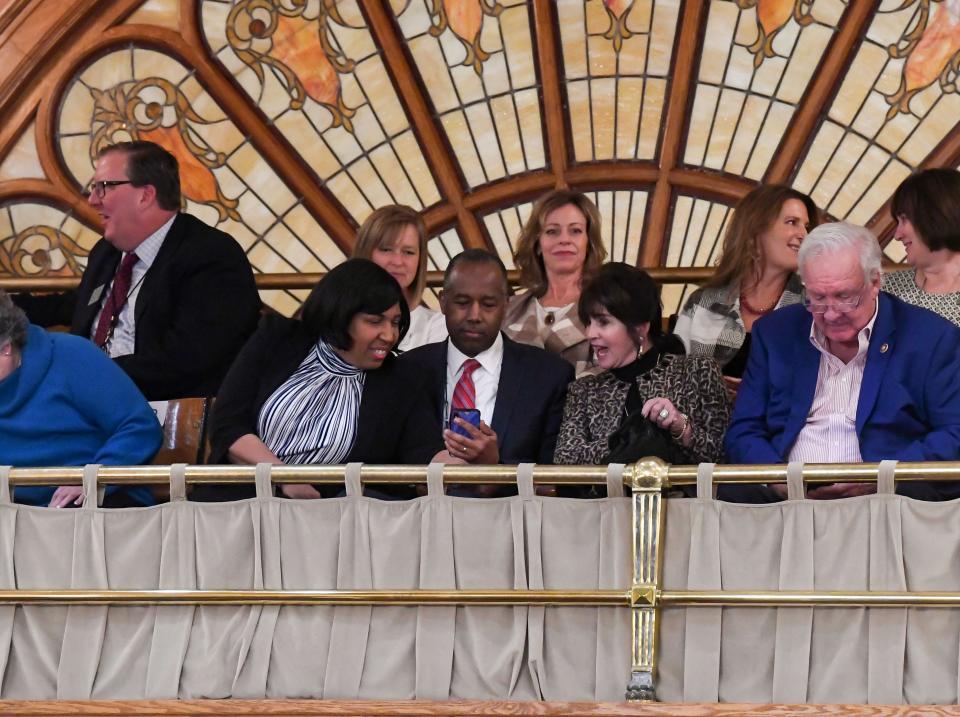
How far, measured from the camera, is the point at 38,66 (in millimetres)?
8992

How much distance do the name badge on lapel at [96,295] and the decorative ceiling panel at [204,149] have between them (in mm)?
2797

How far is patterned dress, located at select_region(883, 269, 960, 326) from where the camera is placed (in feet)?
18.4

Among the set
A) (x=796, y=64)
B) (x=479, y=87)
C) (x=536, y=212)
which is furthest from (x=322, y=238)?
(x=536, y=212)

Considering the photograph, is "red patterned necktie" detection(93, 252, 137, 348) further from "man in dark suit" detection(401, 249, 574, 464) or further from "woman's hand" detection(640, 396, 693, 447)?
"woman's hand" detection(640, 396, 693, 447)

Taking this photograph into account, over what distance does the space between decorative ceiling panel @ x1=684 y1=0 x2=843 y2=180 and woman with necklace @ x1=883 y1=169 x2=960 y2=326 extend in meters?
Result: 3.48

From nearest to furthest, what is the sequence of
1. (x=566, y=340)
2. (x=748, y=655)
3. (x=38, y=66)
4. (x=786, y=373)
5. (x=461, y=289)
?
1. (x=748, y=655)
2. (x=786, y=373)
3. (x=461, y=289)
4. (x=566, y=340)
5. (x=38, y=66)

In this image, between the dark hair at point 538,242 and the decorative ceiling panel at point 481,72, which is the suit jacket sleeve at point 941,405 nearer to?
the dark hair at point 538,242

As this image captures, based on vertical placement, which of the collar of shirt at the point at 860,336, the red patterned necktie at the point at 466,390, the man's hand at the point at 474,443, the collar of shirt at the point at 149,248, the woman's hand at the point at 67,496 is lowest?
the woman's hand at the point at 67,496

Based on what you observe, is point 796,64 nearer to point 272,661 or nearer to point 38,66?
point 38,66

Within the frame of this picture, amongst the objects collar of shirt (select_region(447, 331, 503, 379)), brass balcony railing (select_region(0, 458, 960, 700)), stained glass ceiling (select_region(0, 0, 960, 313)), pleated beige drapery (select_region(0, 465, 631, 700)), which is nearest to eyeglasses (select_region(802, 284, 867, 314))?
brass balcony railing (select_region(0, 458, 960, 700))

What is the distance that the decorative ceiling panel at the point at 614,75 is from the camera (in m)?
9.25

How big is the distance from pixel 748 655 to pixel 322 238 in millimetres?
4740

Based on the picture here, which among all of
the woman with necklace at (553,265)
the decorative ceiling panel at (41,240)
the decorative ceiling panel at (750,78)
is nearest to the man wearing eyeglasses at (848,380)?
the woman with necklace at (553,265)

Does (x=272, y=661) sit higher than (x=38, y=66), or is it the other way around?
(x=38, y=66)
